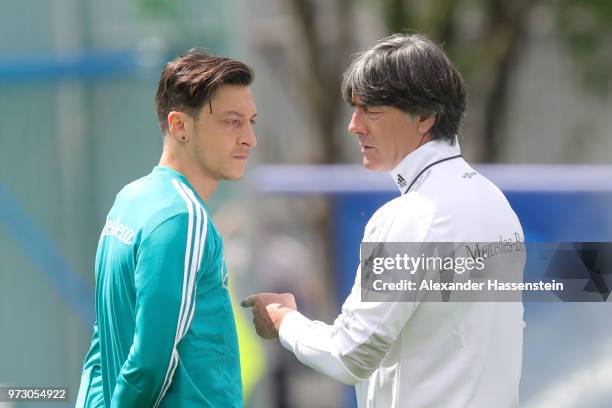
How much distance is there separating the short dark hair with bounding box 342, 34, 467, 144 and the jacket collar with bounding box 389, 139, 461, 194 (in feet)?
0.13

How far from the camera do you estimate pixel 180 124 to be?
3221 mm

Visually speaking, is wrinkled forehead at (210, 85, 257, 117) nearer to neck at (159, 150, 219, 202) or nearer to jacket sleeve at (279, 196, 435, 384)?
neck at (159, 150, 219, 202)

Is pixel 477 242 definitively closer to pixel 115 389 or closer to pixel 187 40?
pixel 115 389

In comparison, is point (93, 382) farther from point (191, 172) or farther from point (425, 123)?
point (425, 123)

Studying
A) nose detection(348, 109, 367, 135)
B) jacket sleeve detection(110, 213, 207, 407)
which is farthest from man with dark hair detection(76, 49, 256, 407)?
nose detection(348, 109, 367, 135)

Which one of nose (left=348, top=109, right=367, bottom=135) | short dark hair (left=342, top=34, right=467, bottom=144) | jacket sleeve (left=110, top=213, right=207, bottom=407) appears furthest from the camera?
nose (left=348, top=109, right=367, bottom=135)

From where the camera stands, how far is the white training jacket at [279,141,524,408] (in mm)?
2926

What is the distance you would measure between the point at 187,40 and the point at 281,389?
2.78 metres

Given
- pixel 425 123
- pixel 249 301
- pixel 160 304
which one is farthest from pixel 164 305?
pixel 425 123

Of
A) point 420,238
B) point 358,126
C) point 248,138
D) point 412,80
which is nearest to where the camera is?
point 420,238

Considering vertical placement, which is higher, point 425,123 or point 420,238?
point 425,123

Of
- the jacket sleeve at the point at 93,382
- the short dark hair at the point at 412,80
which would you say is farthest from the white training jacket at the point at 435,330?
the jacket sleeve at the point at 93,382

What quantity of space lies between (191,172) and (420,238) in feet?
2.34

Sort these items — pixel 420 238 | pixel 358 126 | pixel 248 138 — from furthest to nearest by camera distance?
1. pixel 248 138
2. pixel 358 126
3. pixel 420 238
